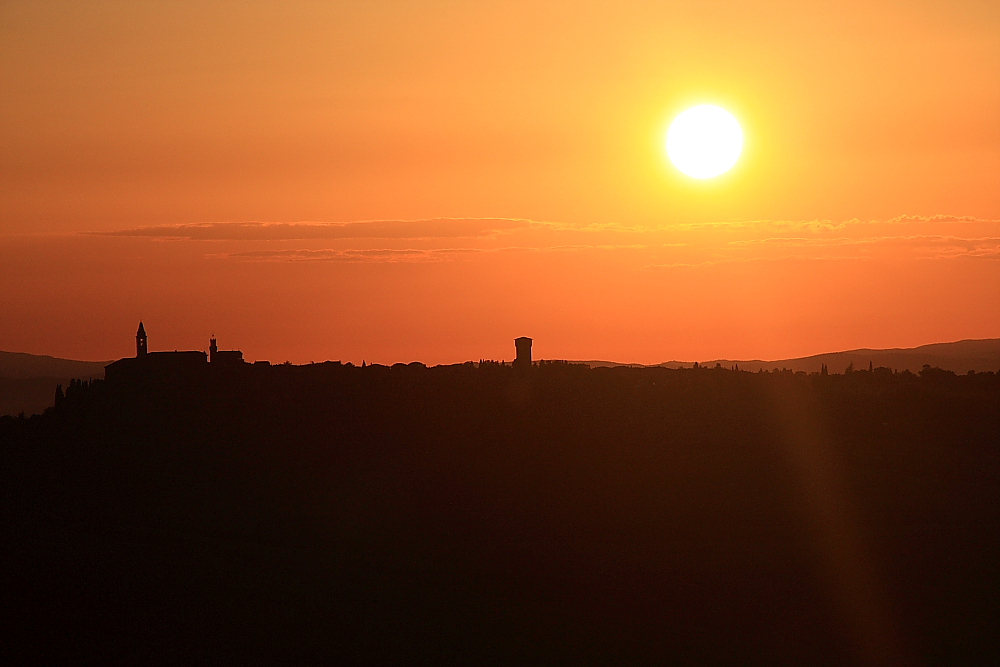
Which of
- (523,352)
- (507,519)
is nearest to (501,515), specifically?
(507,519)

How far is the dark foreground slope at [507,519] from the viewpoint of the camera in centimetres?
7081

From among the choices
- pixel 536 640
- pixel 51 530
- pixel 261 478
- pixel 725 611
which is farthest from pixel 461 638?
pixel 51 530

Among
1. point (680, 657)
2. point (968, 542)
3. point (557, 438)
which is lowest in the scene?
point (680, 657)

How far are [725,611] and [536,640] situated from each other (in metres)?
9.45

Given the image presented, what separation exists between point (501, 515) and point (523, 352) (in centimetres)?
1651

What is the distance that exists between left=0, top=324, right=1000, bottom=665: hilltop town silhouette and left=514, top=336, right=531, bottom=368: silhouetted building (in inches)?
11.7

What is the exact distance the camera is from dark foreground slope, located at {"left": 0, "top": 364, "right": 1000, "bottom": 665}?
7081cm

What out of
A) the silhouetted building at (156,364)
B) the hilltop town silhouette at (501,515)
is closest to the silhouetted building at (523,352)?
the hilltop town silhouette at (501,515)

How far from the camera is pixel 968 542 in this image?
7600 centimetres

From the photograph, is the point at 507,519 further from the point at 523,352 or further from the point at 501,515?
the point at 523,352

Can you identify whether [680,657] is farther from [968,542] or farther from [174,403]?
[174,403]

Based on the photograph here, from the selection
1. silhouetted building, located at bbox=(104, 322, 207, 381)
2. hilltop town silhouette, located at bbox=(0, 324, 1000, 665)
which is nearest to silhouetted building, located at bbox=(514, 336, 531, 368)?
hilltop town silhouette, located at bbox=(0, 324, 1000, 665)

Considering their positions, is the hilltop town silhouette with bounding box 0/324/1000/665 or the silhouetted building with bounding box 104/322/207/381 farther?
the silhouetted building with bounding box 104/322/207/381

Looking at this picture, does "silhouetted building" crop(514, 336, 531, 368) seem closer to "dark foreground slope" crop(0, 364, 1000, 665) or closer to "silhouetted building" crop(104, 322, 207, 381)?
"dark foreground slope" crop(0, 364, 1000, 665)
